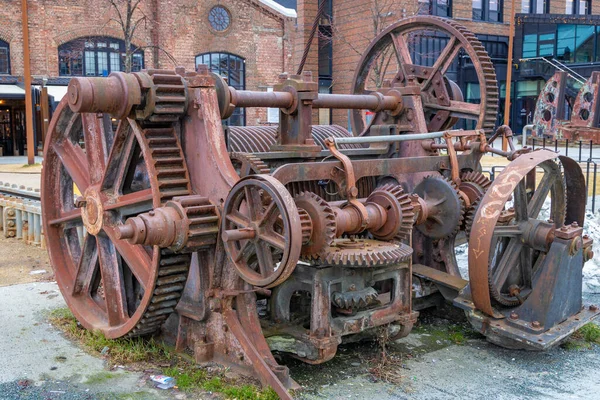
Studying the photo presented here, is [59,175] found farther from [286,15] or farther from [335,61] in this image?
[335,61]

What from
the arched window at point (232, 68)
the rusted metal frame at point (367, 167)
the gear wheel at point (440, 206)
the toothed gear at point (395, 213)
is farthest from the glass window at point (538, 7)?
the toothed gear at point (395, 213)

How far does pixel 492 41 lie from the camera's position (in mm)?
33875

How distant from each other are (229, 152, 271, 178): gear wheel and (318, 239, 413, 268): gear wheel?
0.65m

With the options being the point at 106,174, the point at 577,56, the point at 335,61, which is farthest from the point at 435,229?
the point at 577,56

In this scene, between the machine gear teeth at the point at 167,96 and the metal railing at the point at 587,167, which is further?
the metal railing at the point at 587,167

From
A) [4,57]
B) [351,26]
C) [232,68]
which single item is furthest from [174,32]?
[351,26]

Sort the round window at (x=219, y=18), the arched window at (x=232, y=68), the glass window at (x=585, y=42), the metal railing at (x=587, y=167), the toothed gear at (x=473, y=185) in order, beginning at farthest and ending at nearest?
the glass window at (x=585, y=42), the arched window at (x=232, y=68), the round window at (x=219, y=18), the metal railing at (x=587, y=167), the toothed gear at (x=473, y=185)

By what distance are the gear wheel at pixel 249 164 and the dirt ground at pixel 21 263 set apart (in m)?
3.62

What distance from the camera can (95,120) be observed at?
506 centimetres

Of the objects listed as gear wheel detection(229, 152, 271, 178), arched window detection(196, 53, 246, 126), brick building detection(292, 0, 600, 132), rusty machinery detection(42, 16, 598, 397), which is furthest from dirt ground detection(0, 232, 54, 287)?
brick building detection(292, 0, 600, 132)

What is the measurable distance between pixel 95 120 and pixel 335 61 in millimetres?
28936

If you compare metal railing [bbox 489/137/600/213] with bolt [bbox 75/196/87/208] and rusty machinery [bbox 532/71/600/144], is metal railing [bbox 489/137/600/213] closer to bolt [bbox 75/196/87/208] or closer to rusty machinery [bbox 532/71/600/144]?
rusty machinery [bbox 532/71/600/144]

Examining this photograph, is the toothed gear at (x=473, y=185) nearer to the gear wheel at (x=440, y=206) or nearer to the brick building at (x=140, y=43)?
the gear wheel at (x=440, y=206)

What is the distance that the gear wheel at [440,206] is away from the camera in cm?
512
